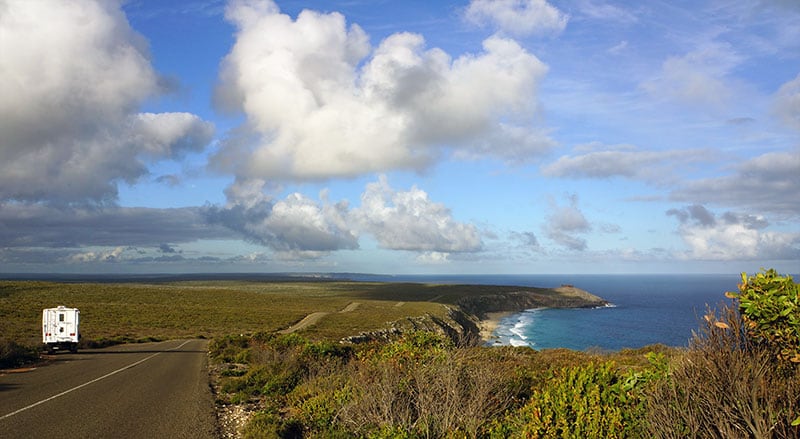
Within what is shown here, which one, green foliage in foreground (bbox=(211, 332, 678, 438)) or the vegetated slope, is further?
the vegetated slope

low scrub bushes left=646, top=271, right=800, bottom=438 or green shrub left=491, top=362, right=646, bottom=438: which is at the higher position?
low scrub bushes left=646, top=271, right=800, bottom=438

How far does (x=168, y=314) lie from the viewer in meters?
64.2

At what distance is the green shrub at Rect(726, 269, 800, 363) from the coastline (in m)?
58.4

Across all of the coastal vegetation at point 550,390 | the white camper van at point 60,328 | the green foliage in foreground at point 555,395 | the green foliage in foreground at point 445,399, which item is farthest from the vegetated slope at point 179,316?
the green foliage in foreground at point 555,395

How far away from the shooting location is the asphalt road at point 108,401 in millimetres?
10906

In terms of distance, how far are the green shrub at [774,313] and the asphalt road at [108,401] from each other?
10.4 metres

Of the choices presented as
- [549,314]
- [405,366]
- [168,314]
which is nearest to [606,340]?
[549,314]

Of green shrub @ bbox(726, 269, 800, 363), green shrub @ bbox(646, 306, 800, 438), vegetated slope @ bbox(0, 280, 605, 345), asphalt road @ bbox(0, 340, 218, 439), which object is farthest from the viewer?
vegetated slope @ bbox(0, 280, 605, 345)

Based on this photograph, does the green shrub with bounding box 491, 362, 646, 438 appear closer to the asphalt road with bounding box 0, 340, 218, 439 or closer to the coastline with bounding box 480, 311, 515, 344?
the asphalt road with bounding box 0, 340, 218, 439

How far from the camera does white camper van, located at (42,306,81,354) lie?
89.6 feet

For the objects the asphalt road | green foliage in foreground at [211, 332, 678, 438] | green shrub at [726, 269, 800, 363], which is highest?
green shrub at [726, 269, 800, 363]

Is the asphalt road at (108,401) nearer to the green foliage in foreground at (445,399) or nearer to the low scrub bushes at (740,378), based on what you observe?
the green foliage in foreground at (445,399)

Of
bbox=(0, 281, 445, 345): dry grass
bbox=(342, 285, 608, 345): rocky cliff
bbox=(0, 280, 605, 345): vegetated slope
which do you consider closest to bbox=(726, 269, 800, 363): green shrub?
bbox=(0, 280, 605, 345): vegetated slope

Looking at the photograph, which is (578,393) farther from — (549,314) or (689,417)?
(549,314)
